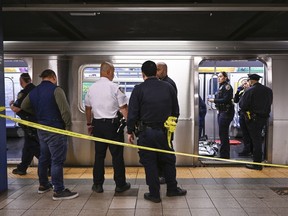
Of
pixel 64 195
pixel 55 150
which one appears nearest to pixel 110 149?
pixel 55 150

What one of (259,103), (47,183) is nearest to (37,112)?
(47,183)

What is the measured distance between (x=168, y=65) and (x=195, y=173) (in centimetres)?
213

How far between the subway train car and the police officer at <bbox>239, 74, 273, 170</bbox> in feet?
1.19

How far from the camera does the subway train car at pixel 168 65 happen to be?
22.3 ft

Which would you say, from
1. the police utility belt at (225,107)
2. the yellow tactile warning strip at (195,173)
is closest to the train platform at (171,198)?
the yellow tactile warning strip at (195,173)

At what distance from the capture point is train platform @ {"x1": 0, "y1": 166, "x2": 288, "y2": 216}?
431 centimetres

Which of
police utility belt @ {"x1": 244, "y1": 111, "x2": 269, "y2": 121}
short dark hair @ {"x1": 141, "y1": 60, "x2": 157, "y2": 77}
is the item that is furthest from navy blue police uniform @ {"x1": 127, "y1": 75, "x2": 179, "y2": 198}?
police utility belt @ {"x1": 244, "y1": 111, "x2": 269, "y2": 121}

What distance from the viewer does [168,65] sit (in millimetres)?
6805

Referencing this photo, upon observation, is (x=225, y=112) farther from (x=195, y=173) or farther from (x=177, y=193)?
(x=177, y=193)

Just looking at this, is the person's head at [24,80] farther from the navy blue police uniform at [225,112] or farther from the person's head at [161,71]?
the navy blue police uniform at [225,112]

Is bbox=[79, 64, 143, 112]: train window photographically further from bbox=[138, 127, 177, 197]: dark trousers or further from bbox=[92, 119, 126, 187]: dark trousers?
bbox=[138, 127, 177, 197]: dark trousers

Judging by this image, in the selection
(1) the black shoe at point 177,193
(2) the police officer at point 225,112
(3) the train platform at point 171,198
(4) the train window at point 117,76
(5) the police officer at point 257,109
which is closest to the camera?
(3) the train platform at point 171,198
